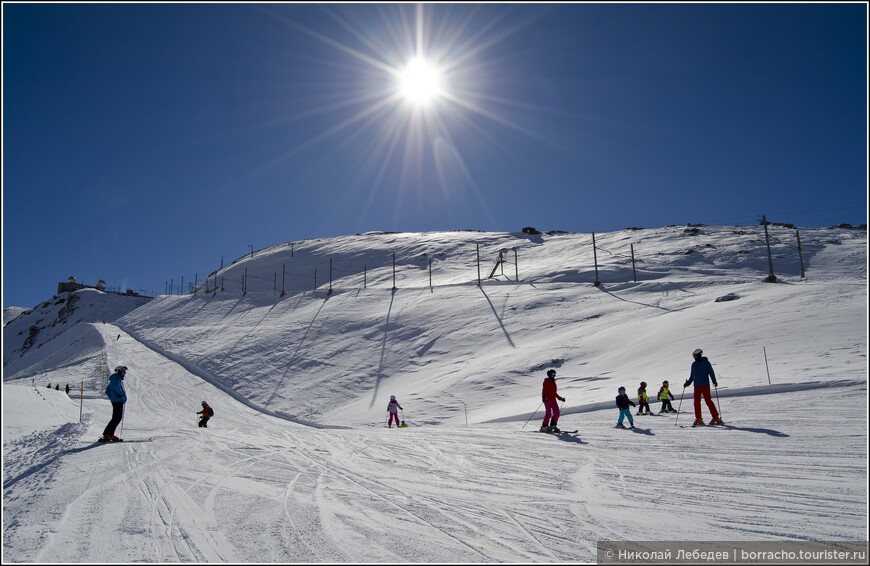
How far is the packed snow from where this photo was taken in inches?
200

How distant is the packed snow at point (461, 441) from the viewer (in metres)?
5.08

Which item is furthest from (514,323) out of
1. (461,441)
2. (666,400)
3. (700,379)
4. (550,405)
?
A: (461,441)

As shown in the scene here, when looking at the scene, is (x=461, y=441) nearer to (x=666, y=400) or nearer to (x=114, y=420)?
(x=666, y=400)

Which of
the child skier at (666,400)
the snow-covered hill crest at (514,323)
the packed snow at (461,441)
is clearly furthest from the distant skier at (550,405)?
the snow-covered hill crest at (514,323)

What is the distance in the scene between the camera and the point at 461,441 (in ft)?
36.0

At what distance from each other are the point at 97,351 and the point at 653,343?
153ft

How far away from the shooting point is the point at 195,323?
5556 centimetres

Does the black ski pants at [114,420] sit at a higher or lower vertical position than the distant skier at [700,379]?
lower

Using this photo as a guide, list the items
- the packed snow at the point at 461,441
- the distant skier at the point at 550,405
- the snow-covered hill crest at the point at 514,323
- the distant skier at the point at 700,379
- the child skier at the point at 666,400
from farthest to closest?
the snow-covered hill crest at the point at 514,323, the child skier at the point at 666,400, the distant skier at the point at 550,405, the distant skier at the point at 700,379, the packed snow at the point at 461,441

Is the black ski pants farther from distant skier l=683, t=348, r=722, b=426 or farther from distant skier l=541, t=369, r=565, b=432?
distant skier l=683, t=348, r=722, b=426

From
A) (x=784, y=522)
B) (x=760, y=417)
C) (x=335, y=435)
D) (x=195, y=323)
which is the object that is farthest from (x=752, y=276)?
(x=195, y=323)

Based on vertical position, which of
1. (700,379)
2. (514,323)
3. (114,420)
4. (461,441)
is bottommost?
(461,441)

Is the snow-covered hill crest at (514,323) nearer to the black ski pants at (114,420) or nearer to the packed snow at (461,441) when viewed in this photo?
the packed snow at (461,441)

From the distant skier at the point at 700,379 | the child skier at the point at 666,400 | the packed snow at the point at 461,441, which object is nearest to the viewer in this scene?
the packed snow at the point at 461,441
